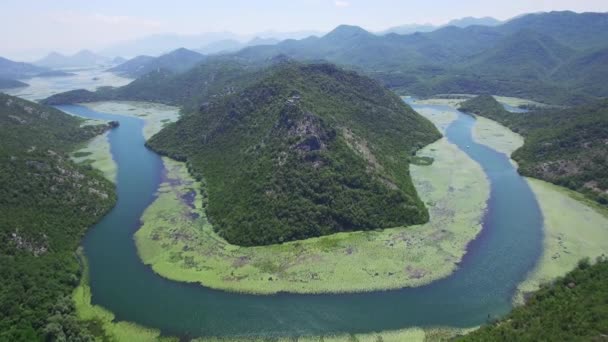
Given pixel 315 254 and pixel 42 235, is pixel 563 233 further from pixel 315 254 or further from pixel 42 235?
pixel 42 235

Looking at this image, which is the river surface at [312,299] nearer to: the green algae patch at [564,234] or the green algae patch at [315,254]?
the green algae patch at [564,234]

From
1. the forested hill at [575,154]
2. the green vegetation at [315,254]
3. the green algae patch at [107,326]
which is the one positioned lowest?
the green algae patch at [107,326]

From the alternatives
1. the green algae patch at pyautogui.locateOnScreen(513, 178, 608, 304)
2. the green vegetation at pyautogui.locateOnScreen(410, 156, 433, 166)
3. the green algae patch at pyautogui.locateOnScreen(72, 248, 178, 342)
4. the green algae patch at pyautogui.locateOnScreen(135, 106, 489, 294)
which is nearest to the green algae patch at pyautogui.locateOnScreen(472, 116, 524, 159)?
the green vegetation at pyautogui.locateOnScreen(410, 156, 433, 166)

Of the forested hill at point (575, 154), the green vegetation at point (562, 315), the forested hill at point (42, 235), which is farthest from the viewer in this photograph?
the forested hill at point (575, 154)

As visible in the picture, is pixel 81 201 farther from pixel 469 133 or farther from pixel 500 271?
pixel 469 133

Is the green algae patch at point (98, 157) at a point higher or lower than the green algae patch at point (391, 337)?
higher

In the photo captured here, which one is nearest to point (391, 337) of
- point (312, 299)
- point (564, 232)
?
point (312, 299)

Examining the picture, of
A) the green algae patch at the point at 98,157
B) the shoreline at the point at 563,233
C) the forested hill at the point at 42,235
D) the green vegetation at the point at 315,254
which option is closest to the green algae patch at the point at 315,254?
the green vegetation at the point at 315,254

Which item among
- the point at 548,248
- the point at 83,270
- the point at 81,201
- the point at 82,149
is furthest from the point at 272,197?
the point at 82,149
